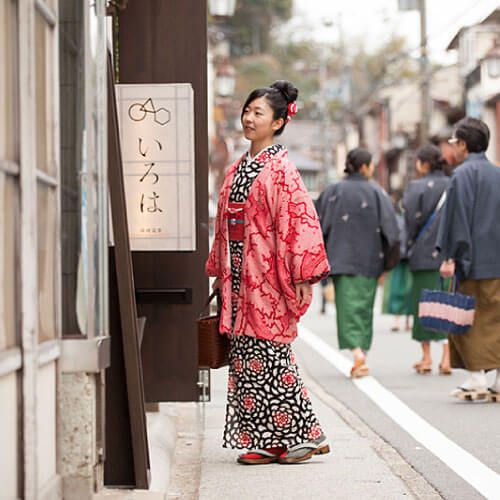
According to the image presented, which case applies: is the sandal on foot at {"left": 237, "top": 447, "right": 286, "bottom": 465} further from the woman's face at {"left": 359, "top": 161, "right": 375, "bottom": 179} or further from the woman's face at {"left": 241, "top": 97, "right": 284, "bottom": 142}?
the woman's face at {"left": 359, "top": 161, "right": 375, "bottom": 179}

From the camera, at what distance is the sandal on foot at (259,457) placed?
6.75 m

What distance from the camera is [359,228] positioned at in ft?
38.2

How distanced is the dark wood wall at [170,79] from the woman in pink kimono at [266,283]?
63 centimetres

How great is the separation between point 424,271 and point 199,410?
4458 millimetres

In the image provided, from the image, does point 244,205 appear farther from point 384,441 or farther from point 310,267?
point 384,441

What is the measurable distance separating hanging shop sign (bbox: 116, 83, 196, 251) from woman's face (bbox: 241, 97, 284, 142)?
0.50 m

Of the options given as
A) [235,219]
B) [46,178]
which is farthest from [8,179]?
[235,219]

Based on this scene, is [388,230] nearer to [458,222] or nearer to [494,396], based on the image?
[458,222]

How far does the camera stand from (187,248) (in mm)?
7262

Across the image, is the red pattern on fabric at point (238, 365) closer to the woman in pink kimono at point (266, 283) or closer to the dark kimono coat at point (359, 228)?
the woman in pink kimono at point (266, 283)

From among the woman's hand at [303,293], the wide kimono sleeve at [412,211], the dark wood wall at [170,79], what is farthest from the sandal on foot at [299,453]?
the wide kimono sleeve at [412,211]

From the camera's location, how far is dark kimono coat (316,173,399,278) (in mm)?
11555

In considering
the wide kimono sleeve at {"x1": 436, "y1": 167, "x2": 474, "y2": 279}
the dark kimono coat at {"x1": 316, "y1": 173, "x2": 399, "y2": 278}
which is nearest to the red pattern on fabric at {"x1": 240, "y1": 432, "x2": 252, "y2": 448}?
the wide kimono sleeve at {"x1": 436, "y1": 167, "x2": 474, "y2": 279}

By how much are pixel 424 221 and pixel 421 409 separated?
3493mm
